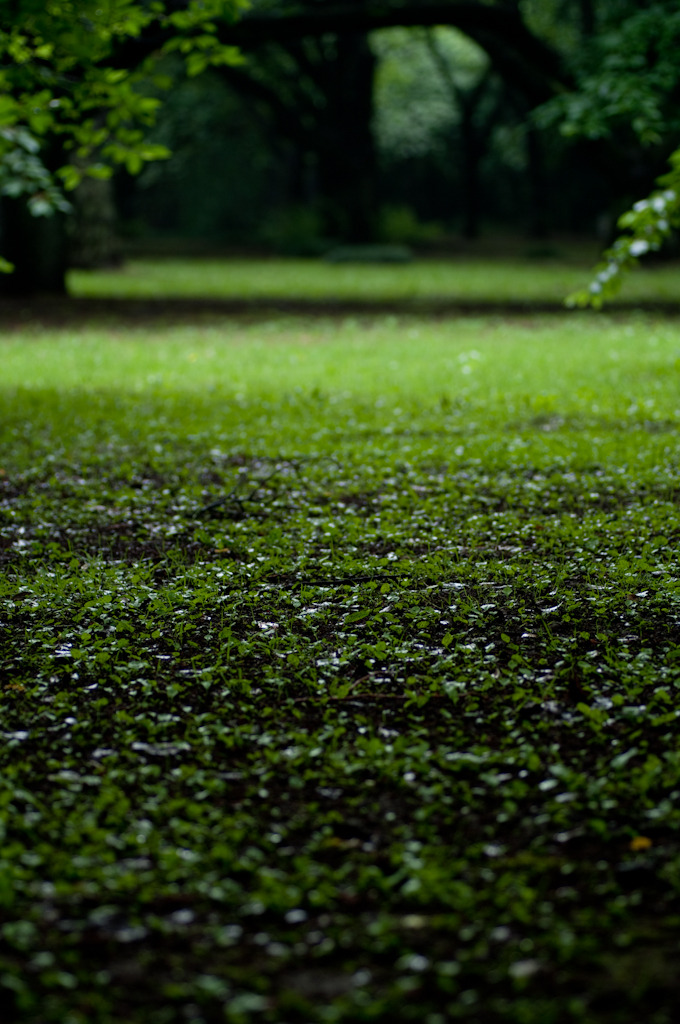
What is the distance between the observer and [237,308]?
1966 centimetres

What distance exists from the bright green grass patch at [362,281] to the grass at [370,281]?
0.07ft

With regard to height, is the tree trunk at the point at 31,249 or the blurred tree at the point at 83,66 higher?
the blurred tree at the point at 83,66

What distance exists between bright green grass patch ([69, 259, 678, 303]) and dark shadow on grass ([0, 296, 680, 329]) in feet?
2.57

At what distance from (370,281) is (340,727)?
2270 centimetres

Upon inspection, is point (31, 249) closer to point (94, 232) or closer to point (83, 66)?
point (94, 232)

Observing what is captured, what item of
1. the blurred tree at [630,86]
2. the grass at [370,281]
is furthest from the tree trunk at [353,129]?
the blurred tree at [630,86]

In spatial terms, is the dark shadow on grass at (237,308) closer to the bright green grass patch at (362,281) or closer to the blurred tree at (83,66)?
the bright green grass patch at (362,281)

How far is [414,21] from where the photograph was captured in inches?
787

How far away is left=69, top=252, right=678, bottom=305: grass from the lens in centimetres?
2183

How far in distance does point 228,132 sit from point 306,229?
39.7ft

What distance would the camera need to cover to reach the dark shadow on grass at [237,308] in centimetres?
1784

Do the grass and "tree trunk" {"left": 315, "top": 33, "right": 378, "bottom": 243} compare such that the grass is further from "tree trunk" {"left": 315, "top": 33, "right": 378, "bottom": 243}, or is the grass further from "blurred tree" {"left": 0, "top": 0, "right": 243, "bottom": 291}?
"blurred tree" {"left": 0, "top": 0, "right": 243, "bottom": 291}

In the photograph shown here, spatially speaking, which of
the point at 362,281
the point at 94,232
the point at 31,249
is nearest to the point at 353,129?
the point at 94,232

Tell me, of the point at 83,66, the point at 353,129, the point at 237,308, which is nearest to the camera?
the point at 83,66
